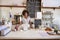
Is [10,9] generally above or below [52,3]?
below

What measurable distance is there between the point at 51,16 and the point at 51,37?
2328 millimetres

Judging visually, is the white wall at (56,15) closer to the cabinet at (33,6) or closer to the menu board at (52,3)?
the menu board at (52,3)

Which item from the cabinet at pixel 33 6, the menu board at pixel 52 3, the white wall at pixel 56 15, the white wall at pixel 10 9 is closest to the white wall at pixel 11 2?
the white wall at pixel 10 9

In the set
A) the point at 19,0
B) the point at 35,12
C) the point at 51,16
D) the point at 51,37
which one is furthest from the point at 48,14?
the point at 51,37

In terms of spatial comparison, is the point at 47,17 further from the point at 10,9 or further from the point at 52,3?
Result: the point at 10,9

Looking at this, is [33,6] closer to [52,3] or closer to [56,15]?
[52,3]

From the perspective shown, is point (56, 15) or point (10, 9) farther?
point (56, 15)

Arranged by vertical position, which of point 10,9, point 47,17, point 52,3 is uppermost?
point 52,3

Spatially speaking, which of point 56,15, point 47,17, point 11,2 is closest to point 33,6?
point 47,17

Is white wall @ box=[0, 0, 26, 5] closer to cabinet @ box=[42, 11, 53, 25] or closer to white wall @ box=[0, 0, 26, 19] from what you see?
white wall @ box=[0, 0, 26, 19]

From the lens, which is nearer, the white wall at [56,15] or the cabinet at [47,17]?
the cabinet at [47,17]

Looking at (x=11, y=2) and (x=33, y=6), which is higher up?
(x=11, y=2)

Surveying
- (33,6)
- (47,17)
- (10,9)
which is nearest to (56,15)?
(47,17)

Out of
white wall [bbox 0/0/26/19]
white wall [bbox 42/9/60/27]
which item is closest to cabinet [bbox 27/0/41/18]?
white wall [bbox 0/0/26/19]
